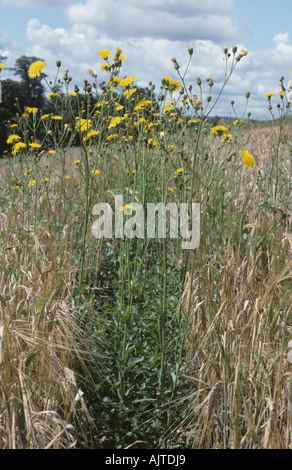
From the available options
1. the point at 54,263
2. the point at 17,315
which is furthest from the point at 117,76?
the point at 17,315

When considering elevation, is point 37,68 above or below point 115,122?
above

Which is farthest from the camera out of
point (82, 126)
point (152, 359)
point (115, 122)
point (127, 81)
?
point (115, 122)

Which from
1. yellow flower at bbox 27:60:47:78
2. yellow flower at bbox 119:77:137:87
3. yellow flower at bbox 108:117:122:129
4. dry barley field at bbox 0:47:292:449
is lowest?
dry barley field at bbox 0:47:292:449

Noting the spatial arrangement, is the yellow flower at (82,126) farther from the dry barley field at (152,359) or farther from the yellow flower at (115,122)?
the yellow flower at (115,122)

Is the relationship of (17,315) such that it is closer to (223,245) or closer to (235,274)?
(235,274)

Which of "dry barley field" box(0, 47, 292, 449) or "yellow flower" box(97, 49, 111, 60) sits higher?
"yellow flower" box(97, 49, 111, 60)

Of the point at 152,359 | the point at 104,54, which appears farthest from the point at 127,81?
the point at 152,359

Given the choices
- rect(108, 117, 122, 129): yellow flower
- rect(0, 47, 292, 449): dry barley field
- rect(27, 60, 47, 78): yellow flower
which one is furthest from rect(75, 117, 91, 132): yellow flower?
rect(27, 60, 47, 78): yellow flower

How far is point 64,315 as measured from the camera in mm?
1955

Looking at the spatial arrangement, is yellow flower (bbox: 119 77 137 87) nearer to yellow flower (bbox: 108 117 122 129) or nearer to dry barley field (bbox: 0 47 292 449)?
dry barley field (bbox: 0 47 292 449)

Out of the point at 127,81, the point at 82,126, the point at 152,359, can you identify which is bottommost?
the point at 152,359

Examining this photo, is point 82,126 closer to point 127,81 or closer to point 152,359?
point 127,81

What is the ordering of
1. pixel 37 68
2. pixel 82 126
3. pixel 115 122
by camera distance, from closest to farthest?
pixel 82 126 → pixel 37 68 → pixel 115 122
